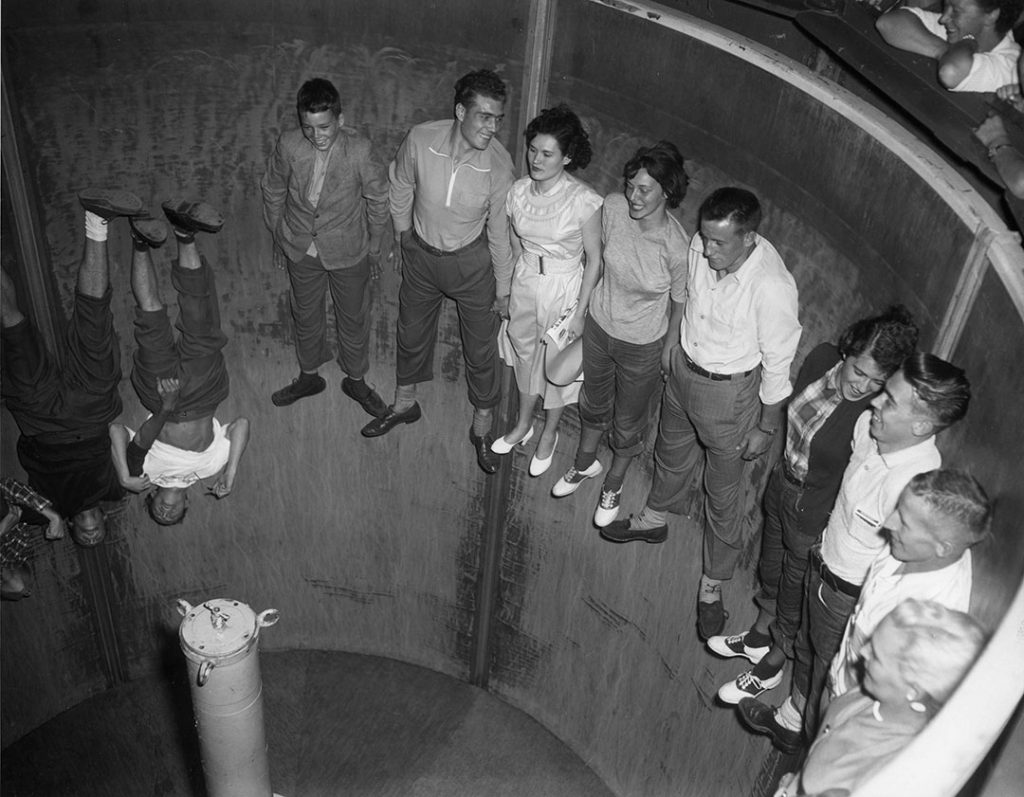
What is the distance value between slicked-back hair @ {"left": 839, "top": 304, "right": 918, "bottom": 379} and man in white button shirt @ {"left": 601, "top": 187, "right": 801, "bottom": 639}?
0.57 m

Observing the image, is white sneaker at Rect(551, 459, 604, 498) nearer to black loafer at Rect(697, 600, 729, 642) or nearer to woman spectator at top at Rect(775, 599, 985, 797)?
black loafer at Rect(697, 600, 729, 642)

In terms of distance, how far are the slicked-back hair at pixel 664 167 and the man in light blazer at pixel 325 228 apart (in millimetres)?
1774

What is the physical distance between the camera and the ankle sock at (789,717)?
5.88 m

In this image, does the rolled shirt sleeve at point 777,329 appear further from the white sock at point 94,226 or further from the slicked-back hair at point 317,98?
the white sock at point 94,226

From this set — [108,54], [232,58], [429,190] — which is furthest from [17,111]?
[429,190]

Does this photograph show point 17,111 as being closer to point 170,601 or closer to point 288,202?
point 288,202

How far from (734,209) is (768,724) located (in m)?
2.76

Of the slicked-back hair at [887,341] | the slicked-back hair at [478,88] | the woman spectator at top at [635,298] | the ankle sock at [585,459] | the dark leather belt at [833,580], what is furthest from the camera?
the ankle sock at [585,459]

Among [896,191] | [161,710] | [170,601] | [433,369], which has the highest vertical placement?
[896,191]

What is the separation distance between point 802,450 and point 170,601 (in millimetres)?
5644

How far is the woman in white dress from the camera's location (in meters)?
5.72

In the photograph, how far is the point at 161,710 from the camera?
867 cm

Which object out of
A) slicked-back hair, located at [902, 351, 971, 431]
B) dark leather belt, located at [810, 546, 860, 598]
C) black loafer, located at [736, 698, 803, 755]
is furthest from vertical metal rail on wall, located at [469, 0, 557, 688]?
slicked-back hair, located at [902, 351, 971, 431]

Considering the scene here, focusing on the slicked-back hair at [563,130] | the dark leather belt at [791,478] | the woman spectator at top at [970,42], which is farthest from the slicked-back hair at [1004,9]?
the dark leather belt at [791,478]
